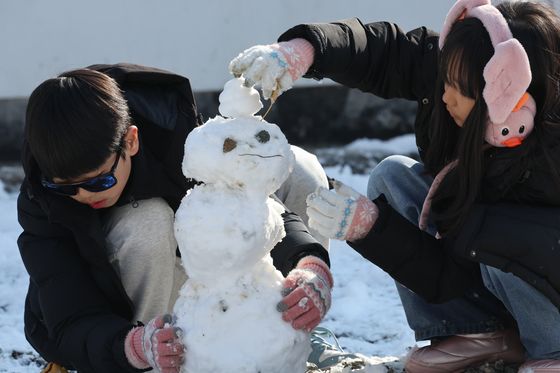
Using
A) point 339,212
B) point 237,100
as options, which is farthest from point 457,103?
point 237,100

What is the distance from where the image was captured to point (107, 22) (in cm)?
420

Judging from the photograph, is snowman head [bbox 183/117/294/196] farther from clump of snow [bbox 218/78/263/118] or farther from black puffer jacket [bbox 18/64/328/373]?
black puffer jacket [bbox 18/64/328/373]

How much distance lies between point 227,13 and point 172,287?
2.21 metres

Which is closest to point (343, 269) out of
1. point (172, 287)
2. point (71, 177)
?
point (172, 287)

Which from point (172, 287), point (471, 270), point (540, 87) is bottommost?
point (172, 287)

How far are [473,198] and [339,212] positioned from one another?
1.01 ft

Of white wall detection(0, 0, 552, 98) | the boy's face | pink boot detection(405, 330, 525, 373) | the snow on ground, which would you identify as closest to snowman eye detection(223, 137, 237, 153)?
the boy's face

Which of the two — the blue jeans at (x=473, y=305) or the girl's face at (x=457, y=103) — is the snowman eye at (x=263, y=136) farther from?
the blue jeans at (x=473, y=305)

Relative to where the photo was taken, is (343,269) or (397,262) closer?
(397,262)

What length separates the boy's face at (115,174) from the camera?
201 cm

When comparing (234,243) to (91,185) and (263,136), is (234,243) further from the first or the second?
(91,185)

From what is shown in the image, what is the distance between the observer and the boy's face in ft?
6.58

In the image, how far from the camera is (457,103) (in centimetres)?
190

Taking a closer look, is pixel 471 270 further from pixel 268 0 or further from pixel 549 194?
pixel 268 0
